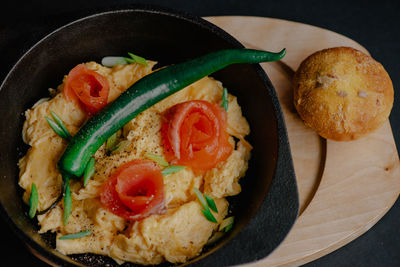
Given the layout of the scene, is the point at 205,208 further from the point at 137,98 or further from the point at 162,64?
the point at 162,64

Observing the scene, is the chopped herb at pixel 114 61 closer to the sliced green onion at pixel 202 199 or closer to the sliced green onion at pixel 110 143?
the sliced green onion at pixel 110 143

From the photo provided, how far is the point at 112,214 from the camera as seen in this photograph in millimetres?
2371

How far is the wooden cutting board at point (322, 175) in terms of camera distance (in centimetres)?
271

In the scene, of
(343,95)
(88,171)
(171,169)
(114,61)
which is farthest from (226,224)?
(114,61)

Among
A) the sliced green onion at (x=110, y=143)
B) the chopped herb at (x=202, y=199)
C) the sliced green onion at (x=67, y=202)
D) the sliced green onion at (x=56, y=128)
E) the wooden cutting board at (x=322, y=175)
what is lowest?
the wooden cutting board at (x=322, y=175)

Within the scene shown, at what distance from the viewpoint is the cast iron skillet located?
7.16 feet

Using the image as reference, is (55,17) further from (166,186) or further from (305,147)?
(305,147)

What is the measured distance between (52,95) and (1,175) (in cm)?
67

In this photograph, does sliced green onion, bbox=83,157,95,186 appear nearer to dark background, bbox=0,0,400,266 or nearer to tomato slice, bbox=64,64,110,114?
tomato slice, bbox=64,64,110,114

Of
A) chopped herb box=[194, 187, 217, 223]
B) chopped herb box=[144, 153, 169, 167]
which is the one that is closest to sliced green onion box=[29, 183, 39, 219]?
chopped herb box=[144, 153, 169, 167]

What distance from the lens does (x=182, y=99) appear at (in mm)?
2709

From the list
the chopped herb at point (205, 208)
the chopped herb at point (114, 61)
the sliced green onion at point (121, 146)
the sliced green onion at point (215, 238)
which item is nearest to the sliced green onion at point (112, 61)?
the chopped herb at point (114, 61)

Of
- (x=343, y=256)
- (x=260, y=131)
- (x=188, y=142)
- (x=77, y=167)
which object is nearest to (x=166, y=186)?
(x=188, y=142)

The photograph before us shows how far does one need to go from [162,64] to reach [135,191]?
1.11 m
